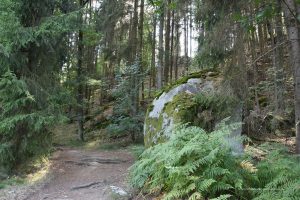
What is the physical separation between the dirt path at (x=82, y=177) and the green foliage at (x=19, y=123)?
1040 millimetres

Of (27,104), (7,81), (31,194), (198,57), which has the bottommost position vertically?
(31,194)

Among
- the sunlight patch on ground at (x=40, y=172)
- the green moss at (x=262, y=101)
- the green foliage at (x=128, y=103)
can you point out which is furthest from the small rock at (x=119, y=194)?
the green moss at (x=262, y=101)

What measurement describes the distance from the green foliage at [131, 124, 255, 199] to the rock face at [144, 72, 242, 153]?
63.9 inches

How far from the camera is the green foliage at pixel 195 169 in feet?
16.2

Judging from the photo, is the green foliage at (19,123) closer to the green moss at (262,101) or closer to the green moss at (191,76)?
the green moss at (191,76)

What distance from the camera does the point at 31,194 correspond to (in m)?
7.96

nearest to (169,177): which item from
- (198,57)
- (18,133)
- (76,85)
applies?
(198,57)

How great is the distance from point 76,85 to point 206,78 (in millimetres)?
8141

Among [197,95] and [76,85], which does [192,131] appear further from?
[76,85]

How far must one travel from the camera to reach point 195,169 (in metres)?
5.10

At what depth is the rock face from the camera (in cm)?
808

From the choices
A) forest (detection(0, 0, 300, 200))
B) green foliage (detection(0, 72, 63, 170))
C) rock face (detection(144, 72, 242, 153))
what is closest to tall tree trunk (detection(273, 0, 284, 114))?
forest (detection(0, 0, 300, 200))

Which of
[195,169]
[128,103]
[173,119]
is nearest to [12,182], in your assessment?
[173,119]

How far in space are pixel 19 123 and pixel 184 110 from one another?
476 centimetres
